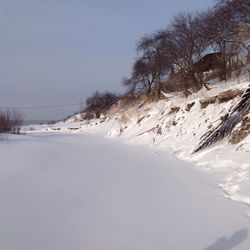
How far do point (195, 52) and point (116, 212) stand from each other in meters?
20.6

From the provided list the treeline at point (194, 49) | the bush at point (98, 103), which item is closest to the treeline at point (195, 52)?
the treeline at point (194, 49)

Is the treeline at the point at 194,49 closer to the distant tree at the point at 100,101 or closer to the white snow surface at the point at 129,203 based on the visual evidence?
the white snow surface at the point at 129,203

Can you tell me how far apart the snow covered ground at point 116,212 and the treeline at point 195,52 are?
943cm

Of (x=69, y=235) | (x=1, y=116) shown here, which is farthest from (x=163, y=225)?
(x=1, y=116)

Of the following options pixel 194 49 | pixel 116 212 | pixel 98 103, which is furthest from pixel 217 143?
pixel 98 103

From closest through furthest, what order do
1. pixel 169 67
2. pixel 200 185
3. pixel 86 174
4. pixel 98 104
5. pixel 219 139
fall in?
1. pixel 200 185
2. pixel 86 174
3. pixel 219 139
4. pixel 169 67
5. pixel 98 104

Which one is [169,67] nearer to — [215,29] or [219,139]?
[215,29]

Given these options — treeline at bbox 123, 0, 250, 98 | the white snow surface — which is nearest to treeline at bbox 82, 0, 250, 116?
treeline at bbox 123, 0, 250, 98

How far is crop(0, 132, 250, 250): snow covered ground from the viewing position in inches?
169

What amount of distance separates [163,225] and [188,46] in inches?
829

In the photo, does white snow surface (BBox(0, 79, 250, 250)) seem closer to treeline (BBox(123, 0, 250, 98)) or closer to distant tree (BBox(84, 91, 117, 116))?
treeline (BBox(123, 0, 250, 98))

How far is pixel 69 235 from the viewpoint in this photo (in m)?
4.43

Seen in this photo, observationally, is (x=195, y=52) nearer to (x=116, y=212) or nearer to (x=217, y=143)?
(x=217, y=143)

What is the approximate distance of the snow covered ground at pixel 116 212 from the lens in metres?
4.30
